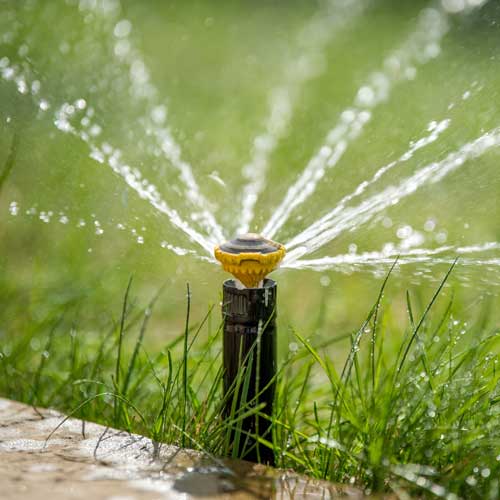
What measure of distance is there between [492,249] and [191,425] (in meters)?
1.98

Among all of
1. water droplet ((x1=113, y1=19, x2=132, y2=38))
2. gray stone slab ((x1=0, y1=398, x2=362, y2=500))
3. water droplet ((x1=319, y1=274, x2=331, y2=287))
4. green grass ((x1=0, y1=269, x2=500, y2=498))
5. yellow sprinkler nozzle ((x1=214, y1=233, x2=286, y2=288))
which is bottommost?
gray stone slab ((x1=0, y1=398, x2=362, y2=500))

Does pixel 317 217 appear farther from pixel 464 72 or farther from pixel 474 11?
pixel 474 11

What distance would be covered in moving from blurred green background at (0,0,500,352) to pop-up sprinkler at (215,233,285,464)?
748mm

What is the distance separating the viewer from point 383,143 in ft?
11.8

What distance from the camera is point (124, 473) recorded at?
80.7 inches

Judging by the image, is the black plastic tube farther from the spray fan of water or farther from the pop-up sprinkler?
the spray fan of water

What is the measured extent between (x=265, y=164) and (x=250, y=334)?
2962mm

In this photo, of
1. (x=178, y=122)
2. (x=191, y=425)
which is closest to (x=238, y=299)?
(x=191, y=425)

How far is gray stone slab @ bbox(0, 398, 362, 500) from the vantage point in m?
1.94

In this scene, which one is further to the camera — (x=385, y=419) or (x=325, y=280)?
(x=325, y=280)

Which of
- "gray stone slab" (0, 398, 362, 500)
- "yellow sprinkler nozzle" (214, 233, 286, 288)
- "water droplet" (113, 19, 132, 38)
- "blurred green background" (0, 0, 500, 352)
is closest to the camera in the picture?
"gray stone slab" (0, 398, 362, 500)

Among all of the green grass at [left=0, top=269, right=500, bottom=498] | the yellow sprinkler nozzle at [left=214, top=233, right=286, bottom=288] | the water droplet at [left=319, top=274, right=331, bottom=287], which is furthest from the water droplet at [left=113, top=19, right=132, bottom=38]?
the yellow sprinkler nozzle at [left=214, top=233, right=286, bottom=288]

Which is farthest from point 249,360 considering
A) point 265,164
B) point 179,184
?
point 265,164

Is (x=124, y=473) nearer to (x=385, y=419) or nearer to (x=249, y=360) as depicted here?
(x=249, y=360)
